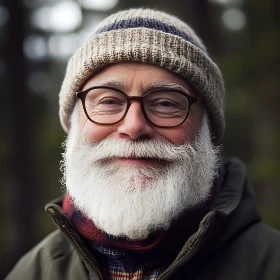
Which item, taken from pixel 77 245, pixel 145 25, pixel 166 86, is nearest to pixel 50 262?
pixel 77 245

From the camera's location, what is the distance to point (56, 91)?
953 centimetres

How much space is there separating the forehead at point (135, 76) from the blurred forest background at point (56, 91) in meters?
4.21

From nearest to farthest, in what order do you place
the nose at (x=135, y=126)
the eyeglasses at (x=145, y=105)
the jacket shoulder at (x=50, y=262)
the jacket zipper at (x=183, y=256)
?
the jacket zipper at (x=183, y=256) → the nose at (x=135, y=126) → the eyeglasses at (x=145, y=105) → the jacket shoulder at (x=50, y=262)

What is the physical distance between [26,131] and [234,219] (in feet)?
23.5

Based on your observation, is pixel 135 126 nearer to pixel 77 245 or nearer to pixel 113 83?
pixel 113 83

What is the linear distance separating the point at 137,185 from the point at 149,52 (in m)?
0.72

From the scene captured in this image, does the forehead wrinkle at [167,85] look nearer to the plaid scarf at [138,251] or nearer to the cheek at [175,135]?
the cheek at [175,135]

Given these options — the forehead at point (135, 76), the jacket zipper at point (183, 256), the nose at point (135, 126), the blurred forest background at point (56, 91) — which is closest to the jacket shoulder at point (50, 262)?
the jacket zipper at point (183, 256)

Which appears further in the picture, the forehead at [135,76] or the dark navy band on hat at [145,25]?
the dark navy band on hat at [145,25]

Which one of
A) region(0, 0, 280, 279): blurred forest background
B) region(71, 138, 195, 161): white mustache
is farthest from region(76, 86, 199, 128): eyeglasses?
region(0, 0, 280, 279): blurred forest background

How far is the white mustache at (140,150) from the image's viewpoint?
6.97ft

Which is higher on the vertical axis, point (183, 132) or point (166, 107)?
point (166, 107)

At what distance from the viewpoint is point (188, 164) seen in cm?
226

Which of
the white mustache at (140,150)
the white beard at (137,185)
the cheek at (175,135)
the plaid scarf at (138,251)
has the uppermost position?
the cheek at (175,135)
